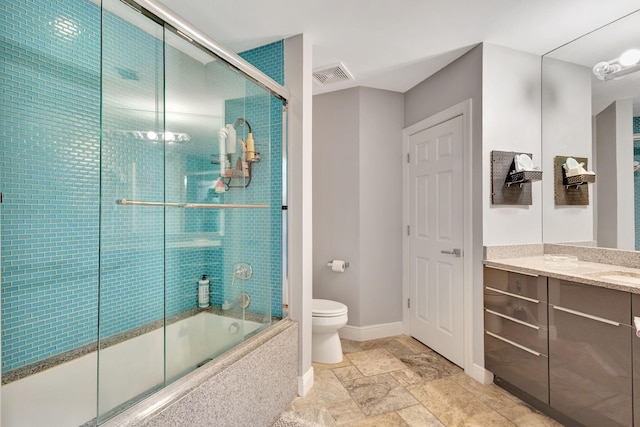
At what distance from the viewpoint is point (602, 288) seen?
1.55 m

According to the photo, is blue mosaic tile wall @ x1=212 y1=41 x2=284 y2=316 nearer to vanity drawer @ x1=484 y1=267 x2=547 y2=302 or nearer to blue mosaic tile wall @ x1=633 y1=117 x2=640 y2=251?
vanity drawer @ x1=484 y1=267 x2=547 y2=302

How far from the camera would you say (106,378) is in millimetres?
1199

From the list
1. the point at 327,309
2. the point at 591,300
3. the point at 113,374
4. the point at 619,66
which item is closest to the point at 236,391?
the point at 113,374

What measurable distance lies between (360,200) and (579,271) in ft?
5.57

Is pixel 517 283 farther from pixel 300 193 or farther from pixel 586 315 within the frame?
pixel 300 193

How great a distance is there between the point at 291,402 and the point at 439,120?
95.5 inches

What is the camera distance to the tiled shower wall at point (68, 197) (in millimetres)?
1458

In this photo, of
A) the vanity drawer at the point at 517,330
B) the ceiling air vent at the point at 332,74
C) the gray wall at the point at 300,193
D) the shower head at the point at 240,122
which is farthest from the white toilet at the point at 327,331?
the ceiling air vent at the point at 332,74

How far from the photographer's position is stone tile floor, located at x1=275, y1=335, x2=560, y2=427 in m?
1.81

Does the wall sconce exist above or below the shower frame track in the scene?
above

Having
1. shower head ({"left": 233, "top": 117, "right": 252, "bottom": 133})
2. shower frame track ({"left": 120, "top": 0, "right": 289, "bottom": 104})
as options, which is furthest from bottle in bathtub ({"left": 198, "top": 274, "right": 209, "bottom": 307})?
shower frame track ({"left": 120, "top": 0, "right": 289, "bottom": 104})

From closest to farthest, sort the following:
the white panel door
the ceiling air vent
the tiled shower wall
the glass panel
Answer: the glass panel → the tiled shower wall → the white panel door → the ceiling air vent

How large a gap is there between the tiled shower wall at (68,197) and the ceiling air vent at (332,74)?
40.2 inches

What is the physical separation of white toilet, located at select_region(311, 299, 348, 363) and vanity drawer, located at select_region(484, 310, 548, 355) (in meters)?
1.04
